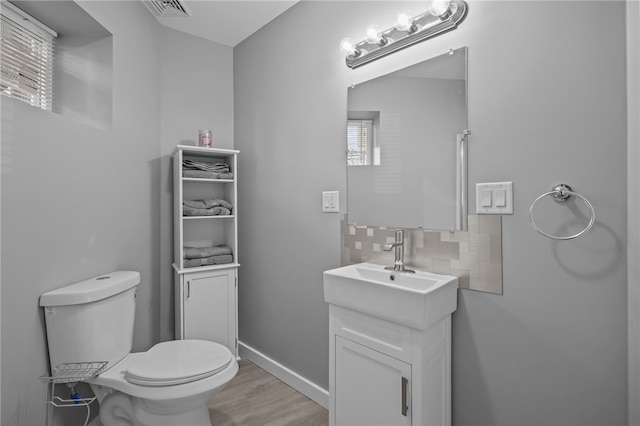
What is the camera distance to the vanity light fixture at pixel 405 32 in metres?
1.40

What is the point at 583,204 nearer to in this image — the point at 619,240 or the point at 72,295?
the point at 619,240

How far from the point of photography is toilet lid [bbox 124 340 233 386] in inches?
57.3

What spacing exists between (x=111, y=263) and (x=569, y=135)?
2.23 m

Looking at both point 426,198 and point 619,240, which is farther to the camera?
point 426,198

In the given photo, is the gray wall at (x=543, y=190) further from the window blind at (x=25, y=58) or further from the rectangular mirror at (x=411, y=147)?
the window blind at (x=25, y=58)

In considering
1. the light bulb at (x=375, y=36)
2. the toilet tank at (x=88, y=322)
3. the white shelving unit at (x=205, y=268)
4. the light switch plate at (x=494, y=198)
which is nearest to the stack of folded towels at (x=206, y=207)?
the white shelving unit at (x=205, y=268)

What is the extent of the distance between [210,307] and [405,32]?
80.6 inches

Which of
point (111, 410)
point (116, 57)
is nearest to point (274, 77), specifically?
point (116, 57)

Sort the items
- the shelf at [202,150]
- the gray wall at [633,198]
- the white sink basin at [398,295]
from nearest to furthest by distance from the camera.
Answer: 1. the gray wall at [633,198]
2. the white sink basin at [398,295]
3. the shelf at [202,150]

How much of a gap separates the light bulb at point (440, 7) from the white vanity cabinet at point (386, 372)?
4.16 ft

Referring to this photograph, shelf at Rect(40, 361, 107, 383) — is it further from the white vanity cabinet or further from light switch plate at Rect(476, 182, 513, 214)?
light switch plate at Rect(476, 182, 513, 214)

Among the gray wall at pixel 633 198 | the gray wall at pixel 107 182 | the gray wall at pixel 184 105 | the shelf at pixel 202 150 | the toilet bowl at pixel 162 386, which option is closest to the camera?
the gray wall at pixel 633 198

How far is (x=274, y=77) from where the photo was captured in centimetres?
238

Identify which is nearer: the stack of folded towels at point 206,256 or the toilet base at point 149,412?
the toilet base at point 149,412
